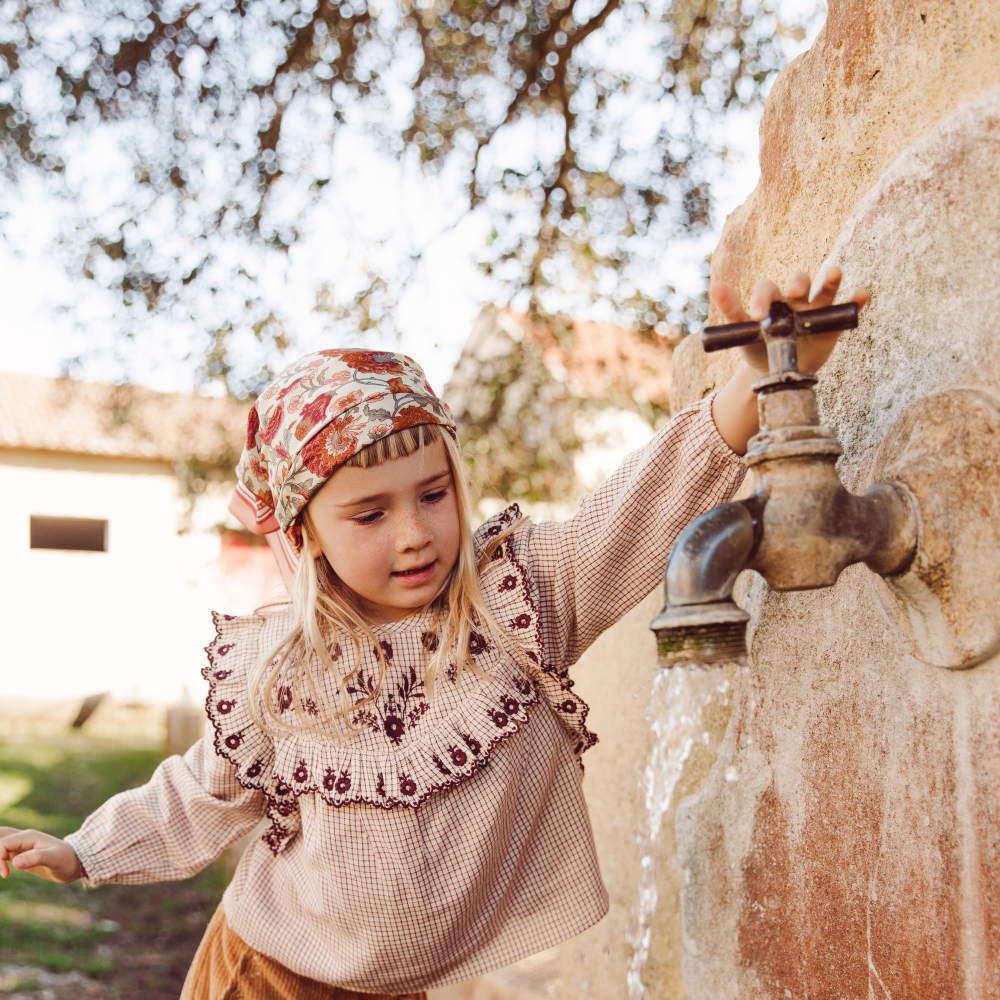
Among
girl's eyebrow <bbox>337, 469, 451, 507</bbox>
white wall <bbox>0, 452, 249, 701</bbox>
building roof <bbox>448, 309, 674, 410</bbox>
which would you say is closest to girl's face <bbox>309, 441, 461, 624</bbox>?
girl's eyebrow <bbox>337, 469, 451, 507</bbox>

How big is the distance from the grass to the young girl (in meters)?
2.98

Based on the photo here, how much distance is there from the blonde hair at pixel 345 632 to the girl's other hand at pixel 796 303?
0.52m

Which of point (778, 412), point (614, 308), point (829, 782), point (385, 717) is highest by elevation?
point (614, 308)

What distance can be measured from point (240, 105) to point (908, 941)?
396cm

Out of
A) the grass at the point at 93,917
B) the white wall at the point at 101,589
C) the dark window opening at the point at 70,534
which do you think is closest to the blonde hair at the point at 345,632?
the grass at the point at 93,917

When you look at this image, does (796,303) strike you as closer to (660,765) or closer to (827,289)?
(827,289)

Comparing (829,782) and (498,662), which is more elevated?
(498,662)

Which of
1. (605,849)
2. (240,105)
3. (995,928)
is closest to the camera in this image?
(995,928)

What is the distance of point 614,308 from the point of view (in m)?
4.35

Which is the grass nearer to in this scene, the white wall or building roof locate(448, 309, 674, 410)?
building roof locate(448, 309, 674, 410)

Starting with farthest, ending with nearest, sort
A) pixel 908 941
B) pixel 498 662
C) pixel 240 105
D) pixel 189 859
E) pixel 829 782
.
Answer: pixel 240 105
pixel 189 859
pixel 498 662
pixel 829 782
pixel 908 941

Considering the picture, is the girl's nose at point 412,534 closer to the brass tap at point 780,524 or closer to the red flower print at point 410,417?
the red flower print at point 410,417

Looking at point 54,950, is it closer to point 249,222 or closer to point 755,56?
point 249,222

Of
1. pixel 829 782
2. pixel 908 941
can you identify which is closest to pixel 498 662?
pixel 829 782
